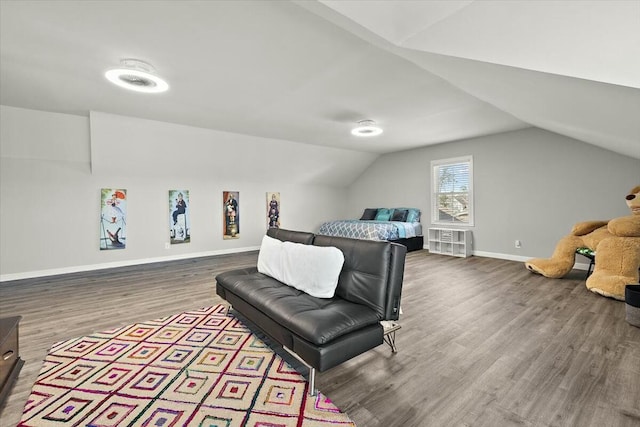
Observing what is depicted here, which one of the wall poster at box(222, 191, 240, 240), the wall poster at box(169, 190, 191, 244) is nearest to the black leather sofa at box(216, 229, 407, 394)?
the wall poster at box(169, 190, 191, 244)

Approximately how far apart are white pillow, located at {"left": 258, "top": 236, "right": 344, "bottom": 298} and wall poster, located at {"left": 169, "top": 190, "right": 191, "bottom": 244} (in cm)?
384

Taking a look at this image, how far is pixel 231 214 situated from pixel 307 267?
4.69 meters

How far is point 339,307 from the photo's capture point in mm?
1953

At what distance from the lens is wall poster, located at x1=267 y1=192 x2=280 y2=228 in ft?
23.6

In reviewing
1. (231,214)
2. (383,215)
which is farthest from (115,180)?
(383,215)

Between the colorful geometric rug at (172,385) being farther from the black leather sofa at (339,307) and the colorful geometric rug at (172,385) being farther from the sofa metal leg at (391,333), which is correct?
the sofa metal leg at (391,333)

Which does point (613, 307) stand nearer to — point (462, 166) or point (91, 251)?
point (462, 166)

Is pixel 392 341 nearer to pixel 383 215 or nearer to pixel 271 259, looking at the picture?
pixel 271 259

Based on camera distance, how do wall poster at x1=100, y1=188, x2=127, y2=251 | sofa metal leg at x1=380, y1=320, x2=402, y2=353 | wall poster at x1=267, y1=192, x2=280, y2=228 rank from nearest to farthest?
sofa metal leg at x1=380, y1=320, x2=402, y2=353, wall poster at x1=100, y1=188, x2=127, y2=251, wall poster at x1=267, y1=192, x2=280, y2=228

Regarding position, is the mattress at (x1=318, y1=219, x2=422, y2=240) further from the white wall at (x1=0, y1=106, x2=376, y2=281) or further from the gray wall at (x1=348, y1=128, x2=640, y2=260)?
the white wall at (x1=0, y1=106, x2=376, y2=281)

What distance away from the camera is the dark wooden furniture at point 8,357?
1656 mm

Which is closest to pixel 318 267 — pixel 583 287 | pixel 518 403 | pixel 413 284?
pixel 518 403

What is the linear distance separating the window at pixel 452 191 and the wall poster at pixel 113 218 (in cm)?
665

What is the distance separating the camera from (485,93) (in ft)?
9.14
